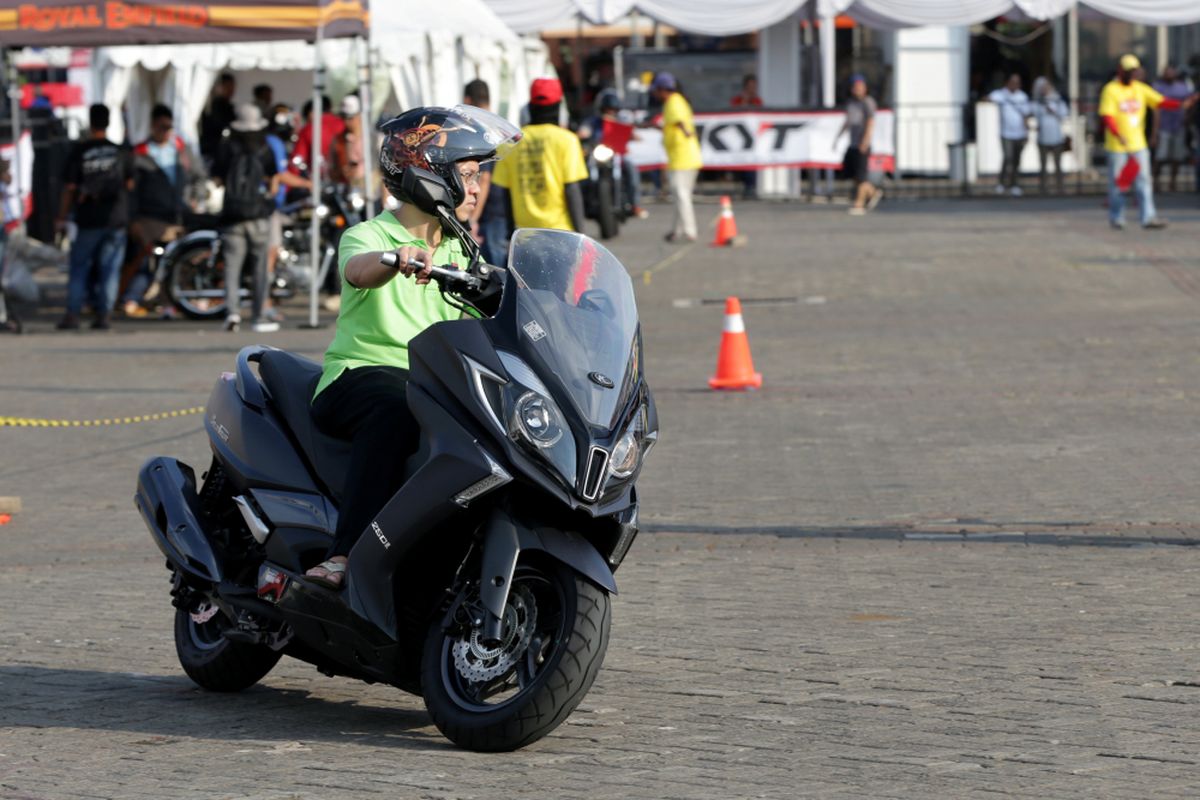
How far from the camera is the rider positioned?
17.6 ft

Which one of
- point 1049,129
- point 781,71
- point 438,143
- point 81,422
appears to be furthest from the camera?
point 781,71

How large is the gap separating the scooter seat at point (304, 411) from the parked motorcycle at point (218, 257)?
12.2 metres

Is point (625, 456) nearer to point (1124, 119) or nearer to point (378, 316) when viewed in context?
point (378, 316)

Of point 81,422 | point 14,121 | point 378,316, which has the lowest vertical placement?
point 81,422

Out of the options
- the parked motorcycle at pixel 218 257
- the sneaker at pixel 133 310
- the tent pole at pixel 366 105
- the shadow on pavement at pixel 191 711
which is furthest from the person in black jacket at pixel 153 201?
the shadow on pavement at pixel 191 711

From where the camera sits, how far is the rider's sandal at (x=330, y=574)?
17.8 ft

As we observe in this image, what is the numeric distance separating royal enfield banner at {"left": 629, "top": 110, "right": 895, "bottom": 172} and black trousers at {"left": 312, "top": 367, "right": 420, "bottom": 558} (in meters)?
25.9

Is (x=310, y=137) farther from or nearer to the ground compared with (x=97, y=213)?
farther from the ground

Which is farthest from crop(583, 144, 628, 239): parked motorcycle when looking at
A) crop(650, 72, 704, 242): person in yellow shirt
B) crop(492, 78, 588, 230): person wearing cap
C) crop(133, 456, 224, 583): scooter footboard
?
crop(133, 456, 224, 583): scooter footboard

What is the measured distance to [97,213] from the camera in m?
17.5

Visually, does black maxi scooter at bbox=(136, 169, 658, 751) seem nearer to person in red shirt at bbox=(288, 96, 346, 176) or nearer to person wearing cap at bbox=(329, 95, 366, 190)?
person wearing cap at bbox=(329, 95, 366, 190)

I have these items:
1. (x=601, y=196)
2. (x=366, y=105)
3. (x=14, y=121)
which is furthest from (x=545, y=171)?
(x=601, y=196)

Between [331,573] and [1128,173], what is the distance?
20434 mm

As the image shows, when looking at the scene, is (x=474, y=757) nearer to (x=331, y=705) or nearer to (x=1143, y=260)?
(x=331, y=705)
